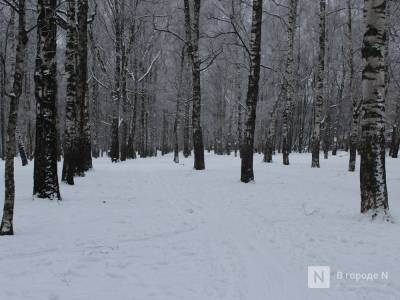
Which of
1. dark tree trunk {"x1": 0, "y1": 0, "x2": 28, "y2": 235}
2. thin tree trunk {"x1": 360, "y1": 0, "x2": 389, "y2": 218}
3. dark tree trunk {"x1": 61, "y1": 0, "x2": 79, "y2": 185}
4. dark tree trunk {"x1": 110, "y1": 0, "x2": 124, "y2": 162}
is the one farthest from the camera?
dark tree trunk {"x1": 110, "y1": 0, "x2": 124, "y2": 162}

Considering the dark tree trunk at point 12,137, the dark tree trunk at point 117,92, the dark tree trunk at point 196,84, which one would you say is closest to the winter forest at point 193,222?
the dark tree trunk at point 12,137

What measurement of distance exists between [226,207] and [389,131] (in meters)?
42.2

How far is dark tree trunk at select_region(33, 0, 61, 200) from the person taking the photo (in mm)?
8664

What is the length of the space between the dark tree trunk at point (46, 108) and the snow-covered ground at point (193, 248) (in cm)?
51

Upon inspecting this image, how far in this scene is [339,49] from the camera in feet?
118

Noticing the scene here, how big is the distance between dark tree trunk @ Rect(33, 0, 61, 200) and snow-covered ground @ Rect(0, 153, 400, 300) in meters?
0.51

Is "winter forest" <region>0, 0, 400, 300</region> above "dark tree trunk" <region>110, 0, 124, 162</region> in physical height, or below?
below

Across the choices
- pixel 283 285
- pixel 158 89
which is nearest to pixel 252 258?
pixel 283 285

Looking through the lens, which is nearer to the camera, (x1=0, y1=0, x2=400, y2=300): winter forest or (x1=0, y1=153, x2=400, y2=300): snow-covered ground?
(x1=0, y1=153, x2=400, y2=300): snow-covered ground

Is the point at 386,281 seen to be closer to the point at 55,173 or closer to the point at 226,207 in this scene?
the point at 226,207

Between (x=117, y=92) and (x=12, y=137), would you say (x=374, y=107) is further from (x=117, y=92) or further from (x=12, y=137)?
(x=117, y=92)

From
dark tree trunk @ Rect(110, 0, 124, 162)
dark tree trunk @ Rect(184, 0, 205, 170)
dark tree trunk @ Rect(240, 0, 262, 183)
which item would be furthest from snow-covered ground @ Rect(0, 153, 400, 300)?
dark tree trunk @ Rect(110, 0, 124, 162)

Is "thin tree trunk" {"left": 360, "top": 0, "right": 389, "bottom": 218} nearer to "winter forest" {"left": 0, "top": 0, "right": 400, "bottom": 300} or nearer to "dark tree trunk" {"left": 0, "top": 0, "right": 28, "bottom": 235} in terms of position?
"winter forest" {"left": 0, "top": 0, "right": 400, "bottom": 300}

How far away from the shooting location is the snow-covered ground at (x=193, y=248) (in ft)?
13.4
